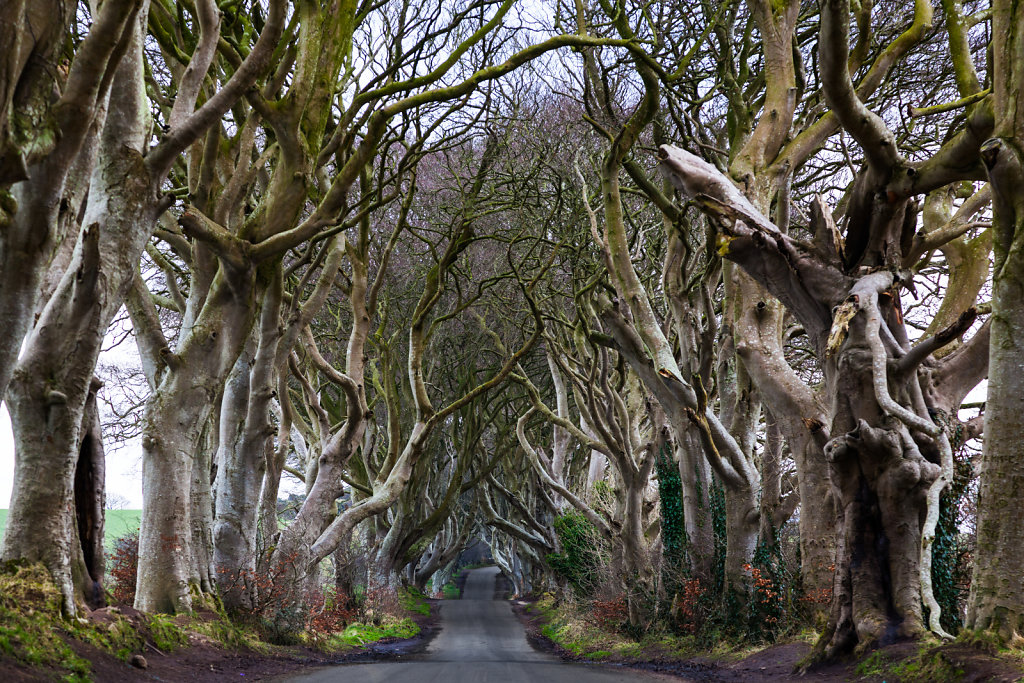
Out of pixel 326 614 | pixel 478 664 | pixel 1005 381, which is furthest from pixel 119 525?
pixel 1005 381

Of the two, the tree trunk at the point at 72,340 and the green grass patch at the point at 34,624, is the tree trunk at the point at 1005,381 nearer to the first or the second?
the green grass patch at the point at 34,624

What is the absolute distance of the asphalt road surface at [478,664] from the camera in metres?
7.95

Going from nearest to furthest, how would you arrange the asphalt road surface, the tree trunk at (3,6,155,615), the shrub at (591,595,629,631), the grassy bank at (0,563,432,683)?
the grassy bank at (0,563,432,683), the tree trunk at (3,6,155,615), the asphalt road surface, the shrub at (591,595,629,631)

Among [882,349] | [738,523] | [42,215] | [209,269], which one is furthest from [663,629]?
[42,215]

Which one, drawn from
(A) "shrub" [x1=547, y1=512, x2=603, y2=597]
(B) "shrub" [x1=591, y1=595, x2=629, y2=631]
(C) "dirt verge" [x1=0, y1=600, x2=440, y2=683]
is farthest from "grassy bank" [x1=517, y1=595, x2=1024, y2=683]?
(C) "dirt verge" [x1=0, y1=600, x2=440, y2=683]

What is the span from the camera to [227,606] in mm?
10516

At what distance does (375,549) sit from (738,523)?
14.7 metres

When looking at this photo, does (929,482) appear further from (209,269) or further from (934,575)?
(209,269)

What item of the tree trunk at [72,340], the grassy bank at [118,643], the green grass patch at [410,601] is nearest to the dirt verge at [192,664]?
the grassy bank at [118,643]

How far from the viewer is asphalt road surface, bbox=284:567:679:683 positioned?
26.1 ft

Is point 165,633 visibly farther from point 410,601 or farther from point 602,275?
point 410,601

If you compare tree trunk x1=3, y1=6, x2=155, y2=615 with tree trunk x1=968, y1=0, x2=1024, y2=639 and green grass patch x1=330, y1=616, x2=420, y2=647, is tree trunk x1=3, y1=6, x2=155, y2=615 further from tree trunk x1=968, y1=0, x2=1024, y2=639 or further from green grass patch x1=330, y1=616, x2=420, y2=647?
green grass patch x1=330, y1=616, x2=420, y2=647

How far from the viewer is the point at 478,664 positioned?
1023cm

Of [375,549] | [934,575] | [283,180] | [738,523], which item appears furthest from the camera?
[375,549]
